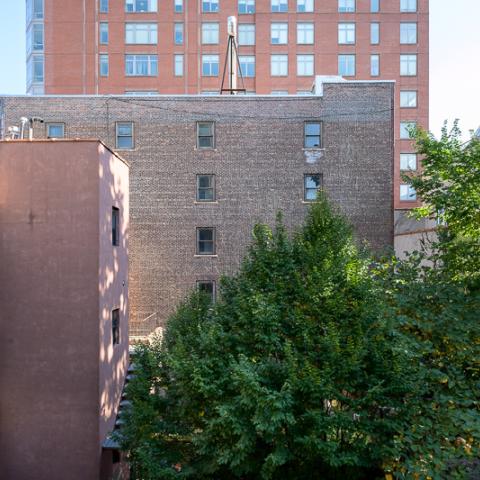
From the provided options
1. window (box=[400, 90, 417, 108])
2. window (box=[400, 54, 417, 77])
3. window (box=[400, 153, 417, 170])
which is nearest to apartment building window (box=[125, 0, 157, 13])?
window (box=[400, 54, 417, 77])

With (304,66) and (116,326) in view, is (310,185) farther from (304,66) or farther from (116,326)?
(304,66)

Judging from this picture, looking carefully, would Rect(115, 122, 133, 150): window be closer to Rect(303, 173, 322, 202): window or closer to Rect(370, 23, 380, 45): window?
Rect(303, 173, 322, 202): window

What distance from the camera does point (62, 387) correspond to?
43.5 ft

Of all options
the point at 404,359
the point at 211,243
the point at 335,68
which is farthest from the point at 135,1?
the point at 404,359

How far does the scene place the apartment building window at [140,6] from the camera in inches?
1854

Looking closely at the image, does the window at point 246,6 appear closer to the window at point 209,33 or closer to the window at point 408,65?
the window at point 209,33

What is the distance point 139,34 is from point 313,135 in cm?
2889

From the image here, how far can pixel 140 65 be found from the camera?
155 feet

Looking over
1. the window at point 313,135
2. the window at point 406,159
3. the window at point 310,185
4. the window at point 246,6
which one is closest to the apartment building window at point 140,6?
the window at point 246,6

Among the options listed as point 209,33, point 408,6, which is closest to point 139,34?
point 209,33

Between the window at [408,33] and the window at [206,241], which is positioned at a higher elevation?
the window at [408,33]

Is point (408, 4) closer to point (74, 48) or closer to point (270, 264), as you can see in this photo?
point (74, 48)

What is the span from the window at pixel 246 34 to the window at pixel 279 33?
1.87m

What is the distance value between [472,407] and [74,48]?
48331 mm
